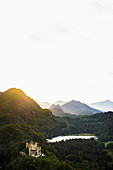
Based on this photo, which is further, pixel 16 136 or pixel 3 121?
pixel 3 121

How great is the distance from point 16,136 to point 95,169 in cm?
5192

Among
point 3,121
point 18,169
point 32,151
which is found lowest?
point 18,169

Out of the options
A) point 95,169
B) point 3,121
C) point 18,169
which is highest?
point 3,121

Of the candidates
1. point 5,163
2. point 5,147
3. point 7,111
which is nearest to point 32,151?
point 5,163

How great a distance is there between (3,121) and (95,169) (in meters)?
103

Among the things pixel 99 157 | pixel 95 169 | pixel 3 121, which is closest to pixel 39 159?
pixel 95 169

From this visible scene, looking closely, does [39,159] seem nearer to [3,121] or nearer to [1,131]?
[1,131]

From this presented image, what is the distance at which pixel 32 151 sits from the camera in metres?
77.2

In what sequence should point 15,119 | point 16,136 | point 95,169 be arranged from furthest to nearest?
point 15,119
point 16,136
point 95,169

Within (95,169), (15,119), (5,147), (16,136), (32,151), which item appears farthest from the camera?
(15,119)

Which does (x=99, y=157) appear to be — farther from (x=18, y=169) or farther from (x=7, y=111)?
(x=7, y=111)

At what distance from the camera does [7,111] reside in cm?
19812

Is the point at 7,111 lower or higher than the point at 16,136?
higher

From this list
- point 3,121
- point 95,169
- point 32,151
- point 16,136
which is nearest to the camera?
point 32,151
